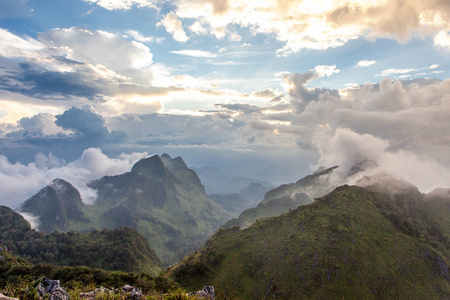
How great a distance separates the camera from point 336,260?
108750mm

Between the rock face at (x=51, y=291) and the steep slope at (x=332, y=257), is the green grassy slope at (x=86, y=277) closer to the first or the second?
the steep slope at (x=332, y=257)

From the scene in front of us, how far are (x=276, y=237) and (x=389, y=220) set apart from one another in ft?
243

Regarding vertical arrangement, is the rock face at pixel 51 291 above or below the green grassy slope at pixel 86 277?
above

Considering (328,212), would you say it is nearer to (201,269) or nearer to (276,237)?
(276,237)

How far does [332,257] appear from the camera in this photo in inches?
4318

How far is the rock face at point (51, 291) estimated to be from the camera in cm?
2261

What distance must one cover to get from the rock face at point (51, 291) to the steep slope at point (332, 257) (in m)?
101

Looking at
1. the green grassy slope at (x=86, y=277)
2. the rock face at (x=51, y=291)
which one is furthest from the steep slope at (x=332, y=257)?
the rock face at (x=51, y=291)

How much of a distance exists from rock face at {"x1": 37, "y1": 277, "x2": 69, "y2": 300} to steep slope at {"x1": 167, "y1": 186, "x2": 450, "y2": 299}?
3976 inches

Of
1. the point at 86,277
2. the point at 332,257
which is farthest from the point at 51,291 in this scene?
the point at 332,257

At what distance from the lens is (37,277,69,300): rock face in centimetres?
2261

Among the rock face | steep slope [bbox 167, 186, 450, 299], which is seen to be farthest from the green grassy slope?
the rock face

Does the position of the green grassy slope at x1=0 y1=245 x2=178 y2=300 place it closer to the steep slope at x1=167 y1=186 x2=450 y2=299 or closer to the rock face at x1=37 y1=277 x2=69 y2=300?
the steep slope at x1=167 y1=186 x2=450 y2=299

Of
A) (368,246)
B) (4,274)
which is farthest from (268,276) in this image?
(4,274)
